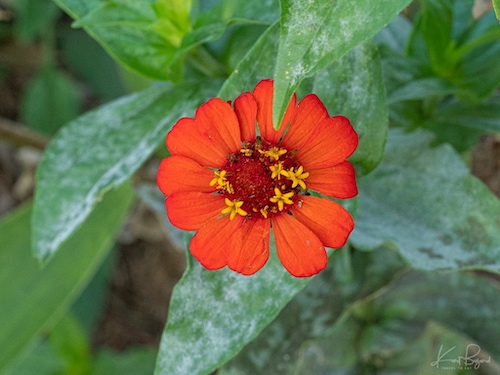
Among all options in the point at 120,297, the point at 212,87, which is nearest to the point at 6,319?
the point at 120,297

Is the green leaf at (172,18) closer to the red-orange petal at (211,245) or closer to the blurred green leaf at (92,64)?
the red-orange petal at (211,245)

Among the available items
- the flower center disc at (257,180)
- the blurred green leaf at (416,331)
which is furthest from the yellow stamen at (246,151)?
the blurred green leaf at (416,331)

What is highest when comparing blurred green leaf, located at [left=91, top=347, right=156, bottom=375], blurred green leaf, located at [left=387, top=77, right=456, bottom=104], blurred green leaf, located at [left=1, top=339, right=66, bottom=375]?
blurred green leaf, located at [left=387, top=77, right=456, bottom=104]

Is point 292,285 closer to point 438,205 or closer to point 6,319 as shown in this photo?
point 438,205

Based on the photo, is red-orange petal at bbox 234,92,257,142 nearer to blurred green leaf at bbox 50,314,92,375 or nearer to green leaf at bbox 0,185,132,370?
green leaf at bbox 0,185,132,370

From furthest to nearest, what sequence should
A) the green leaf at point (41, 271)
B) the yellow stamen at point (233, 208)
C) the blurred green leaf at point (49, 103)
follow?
the blurred green leaf at point (49, 103) → the green leaf at point (41, 271) → the yellow stamen at point (233, 208)
